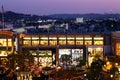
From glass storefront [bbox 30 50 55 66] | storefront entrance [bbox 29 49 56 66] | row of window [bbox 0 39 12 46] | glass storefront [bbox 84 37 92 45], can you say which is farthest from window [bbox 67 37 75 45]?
row of window [bbox 0 39 12 46]

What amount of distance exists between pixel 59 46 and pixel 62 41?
2.65ft

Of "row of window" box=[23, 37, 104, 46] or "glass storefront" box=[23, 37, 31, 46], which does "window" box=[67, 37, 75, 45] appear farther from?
"glass storefront" box=[23, 37, 31, 46]

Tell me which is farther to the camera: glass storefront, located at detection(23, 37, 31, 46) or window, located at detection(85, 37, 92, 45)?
glass storefront, located at detection(23, 37, 31, 46)

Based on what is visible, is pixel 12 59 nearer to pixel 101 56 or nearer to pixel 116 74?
pixel 116 74

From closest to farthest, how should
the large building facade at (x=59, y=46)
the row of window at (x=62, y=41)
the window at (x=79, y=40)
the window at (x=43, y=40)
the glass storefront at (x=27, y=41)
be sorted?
the large building facade at (x=59, y=46), the row of window at (x=62, y=41), the window at (x=79, y=40), the window at (x=43, y=40), the glass storefront at (x=27, y=41)

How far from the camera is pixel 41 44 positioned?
2176 inches

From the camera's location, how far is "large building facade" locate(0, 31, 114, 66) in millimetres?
54188

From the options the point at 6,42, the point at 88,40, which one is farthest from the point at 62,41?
the point at 6,42

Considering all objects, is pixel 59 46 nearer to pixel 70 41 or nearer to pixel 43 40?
pixel 70 41

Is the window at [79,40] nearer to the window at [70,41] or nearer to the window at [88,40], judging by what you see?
the window at [70,41]

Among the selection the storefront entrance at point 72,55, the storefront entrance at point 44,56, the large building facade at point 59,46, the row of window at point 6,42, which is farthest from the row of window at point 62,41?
the row of window at point 6,42

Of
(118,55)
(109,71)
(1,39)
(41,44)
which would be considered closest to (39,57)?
(41,44)

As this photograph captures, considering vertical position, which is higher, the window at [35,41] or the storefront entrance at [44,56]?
the window at [35,41]

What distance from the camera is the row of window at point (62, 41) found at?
54.8 metres
